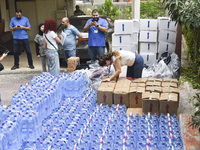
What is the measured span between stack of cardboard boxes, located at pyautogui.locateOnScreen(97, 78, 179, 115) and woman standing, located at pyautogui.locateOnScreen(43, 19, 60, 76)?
1.77 metres

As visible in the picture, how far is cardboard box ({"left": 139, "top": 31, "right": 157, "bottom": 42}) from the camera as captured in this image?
9.09m

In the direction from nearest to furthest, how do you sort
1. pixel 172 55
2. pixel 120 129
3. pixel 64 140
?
pixel 64 140
pixel 120 129
pixel 172 55

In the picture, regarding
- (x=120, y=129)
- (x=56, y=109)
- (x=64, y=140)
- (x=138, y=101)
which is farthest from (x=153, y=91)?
(x=64, y=140)

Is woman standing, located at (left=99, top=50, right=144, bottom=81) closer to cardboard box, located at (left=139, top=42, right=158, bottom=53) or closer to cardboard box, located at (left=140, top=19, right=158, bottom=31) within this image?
cardboard box, located at (left=139, top=42, right=158, bottom=53)

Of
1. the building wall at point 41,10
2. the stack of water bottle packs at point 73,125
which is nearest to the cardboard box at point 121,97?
the stack of water bottle packs at point 73,125

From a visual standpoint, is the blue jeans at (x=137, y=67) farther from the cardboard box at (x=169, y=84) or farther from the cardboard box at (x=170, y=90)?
the cardboard box at (x=170, y=90)

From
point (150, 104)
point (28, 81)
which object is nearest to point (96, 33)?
point (28, 81)

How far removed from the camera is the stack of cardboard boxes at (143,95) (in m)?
5.50

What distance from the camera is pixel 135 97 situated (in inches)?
234

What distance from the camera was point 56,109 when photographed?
5758 millimetres

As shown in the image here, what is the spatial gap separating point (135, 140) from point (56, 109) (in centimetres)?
199

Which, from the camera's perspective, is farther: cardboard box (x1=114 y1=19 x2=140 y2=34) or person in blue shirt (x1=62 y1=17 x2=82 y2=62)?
cardboard box (x1=114 y1=19 x2=140 y2=34)

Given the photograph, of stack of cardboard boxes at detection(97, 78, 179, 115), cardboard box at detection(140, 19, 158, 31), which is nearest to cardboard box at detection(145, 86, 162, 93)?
stack of cardboard boxes at detection(97, 78, 179, 115)

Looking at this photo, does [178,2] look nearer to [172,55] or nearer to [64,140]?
[172,55]
